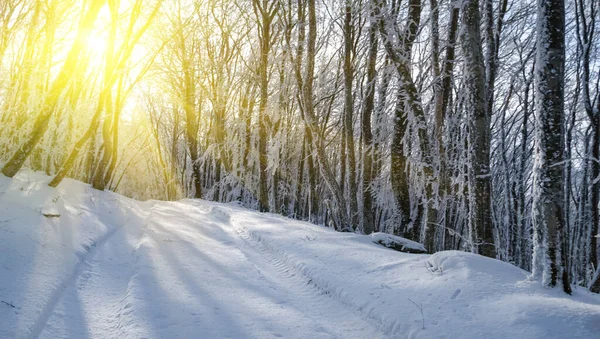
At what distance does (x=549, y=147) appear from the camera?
3.48 m

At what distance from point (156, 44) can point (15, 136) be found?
33.3 ft

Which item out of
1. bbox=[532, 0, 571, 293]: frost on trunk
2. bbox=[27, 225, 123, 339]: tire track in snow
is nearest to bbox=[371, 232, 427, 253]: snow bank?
bbox=[532, 0, 571, 293]: frost on trunk

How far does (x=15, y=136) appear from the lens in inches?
457

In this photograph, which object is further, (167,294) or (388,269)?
(388,269)

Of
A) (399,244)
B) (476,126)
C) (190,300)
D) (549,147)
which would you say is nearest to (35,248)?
(190,300)

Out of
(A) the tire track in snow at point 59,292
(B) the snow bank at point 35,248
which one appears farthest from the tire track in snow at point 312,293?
(B) the snow bank at point 35,248

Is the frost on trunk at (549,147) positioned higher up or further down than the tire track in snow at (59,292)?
higher up

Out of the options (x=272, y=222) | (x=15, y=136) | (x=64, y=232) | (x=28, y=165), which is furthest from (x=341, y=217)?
(x=28, y=165)

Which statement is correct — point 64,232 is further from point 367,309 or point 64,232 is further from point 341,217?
point 341,217

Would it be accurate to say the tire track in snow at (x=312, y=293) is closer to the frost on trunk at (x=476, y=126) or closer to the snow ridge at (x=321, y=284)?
the snow ridge at (x=321, y=284)

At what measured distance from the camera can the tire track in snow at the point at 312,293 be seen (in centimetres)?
367

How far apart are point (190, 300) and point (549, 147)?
4108 millimetres

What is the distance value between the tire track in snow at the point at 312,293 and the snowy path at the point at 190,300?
0.04 ft

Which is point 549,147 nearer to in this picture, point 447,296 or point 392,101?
point 447,296
